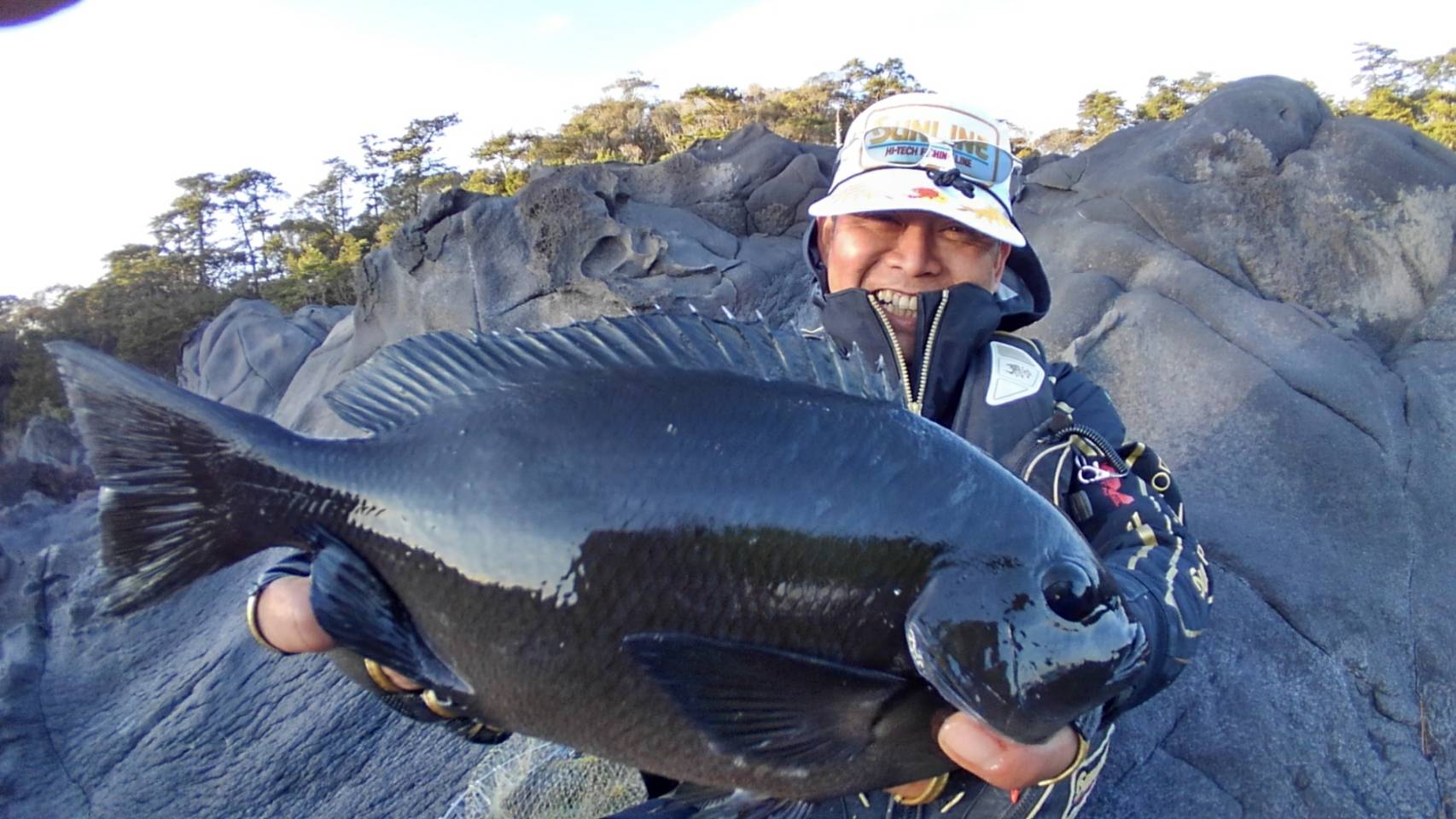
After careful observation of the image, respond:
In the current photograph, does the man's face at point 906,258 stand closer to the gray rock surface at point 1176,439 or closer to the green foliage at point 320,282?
the gray rock surface at point 1176,439

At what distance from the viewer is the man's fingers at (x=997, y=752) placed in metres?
1.13

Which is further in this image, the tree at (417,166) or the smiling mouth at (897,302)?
the tree at (417,166)

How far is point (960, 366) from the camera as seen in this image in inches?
79.7

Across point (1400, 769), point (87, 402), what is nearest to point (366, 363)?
point (87, 402)

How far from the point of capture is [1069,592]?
1130 millimetres

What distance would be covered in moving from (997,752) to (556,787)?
335cm

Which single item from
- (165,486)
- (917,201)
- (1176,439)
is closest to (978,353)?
(917,201)

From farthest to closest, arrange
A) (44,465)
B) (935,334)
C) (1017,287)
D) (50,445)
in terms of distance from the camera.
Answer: (50,445), (44,465), (1017,287), (935,334)

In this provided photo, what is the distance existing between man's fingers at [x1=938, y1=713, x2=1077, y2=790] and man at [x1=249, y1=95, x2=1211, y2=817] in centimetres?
27

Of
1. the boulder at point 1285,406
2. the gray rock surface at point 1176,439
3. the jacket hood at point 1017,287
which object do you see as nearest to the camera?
the jacket hood at point 1017,287

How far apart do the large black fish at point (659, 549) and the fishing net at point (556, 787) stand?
2.79 m

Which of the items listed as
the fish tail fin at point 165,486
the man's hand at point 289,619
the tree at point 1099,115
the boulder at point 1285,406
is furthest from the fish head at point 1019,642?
the tree at point 1099,115

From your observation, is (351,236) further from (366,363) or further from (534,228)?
(366,363)

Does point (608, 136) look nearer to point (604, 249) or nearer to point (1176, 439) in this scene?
point (604, 249)
